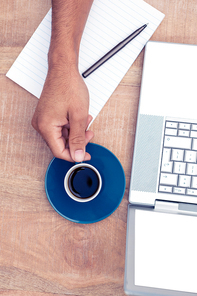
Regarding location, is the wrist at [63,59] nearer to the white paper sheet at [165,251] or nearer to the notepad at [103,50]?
the notepad at [103,50]

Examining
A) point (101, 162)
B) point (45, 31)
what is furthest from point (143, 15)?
→ point (101, 162)

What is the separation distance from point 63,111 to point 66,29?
0.19 meters

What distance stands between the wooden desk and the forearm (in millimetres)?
84

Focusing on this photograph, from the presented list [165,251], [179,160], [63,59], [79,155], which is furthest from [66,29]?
[165,251]

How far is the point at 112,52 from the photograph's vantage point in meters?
0.57

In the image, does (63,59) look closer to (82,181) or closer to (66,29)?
(66,29)

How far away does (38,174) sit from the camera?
1.93ft

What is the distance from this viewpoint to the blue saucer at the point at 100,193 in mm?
542

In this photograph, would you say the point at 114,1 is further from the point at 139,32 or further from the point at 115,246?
the point at 115,246

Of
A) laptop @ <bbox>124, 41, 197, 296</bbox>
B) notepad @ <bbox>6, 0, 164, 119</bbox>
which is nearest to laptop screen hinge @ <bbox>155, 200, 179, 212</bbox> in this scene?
laptop @ <bbox>124, 41, 197, 296</bbox>

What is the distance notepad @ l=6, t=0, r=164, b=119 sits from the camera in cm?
58

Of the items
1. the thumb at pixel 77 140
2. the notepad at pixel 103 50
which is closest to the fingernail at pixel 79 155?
the thumb at pixel 77 140

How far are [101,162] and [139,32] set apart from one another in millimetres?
325

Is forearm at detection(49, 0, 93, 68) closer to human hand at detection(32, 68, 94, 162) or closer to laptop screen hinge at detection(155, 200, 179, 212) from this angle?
human hand at detection(32, 68, 94, 162)
